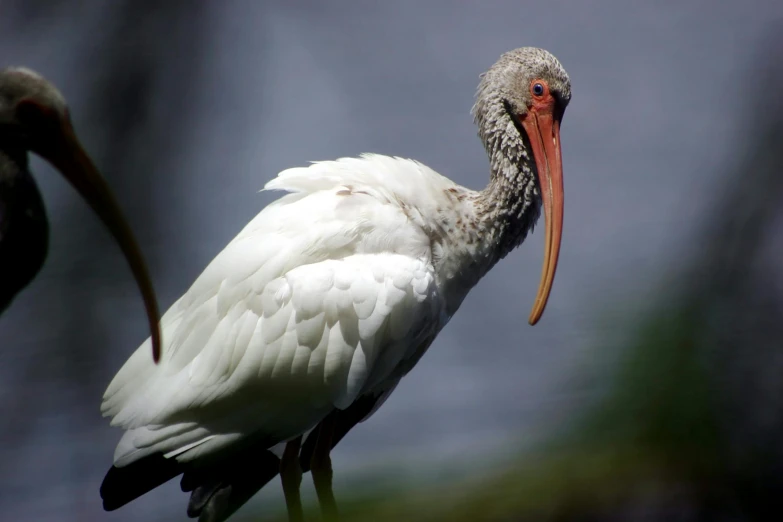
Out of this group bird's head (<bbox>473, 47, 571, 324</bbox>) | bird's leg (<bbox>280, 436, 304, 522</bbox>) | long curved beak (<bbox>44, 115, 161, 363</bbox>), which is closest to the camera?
long curved beak (<bbox>44, 115, 161, 363</bbox>)

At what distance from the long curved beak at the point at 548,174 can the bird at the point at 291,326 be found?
11.1 inches

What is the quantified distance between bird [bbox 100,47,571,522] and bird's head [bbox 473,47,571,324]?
253 millimetres

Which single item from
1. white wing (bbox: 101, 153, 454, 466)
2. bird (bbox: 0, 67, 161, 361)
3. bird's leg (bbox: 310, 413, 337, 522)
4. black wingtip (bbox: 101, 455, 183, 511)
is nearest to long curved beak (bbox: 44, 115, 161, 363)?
bird (bbox: 0, 67, 161, 361)

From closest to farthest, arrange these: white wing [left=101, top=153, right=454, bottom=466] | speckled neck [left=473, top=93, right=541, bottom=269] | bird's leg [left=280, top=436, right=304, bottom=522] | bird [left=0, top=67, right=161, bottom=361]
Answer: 1. bird [left=0, top=67, right=161, bottom=361]
2. white wing [left=101, top=153, right=454, bottom=466]
3. bird's leg [left=280, top=436, right=304, bottom=522]
4. speckled neck [left=473, top=93, right=541, bottom=269]

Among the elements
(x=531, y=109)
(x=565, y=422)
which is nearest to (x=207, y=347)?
(x=531, y=109)

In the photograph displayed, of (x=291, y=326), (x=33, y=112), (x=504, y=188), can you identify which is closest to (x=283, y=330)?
(x=291, y=326)

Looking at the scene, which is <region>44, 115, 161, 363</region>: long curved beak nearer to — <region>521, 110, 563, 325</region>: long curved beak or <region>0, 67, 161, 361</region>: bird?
<region>0, 67, 161, 361</region>: bird

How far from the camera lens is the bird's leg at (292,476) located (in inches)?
162

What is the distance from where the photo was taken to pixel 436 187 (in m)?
4.25

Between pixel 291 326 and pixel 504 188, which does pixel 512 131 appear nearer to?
pixel 504 188

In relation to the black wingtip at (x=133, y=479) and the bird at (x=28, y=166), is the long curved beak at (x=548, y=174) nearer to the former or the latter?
the black wingtip at (x=133, y=479)

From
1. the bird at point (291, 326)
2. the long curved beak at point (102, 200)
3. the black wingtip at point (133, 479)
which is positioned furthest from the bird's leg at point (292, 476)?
the long curved beak at point (102, 200)

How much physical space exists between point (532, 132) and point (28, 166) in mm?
2593

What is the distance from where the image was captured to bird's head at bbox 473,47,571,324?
4.41 metres
